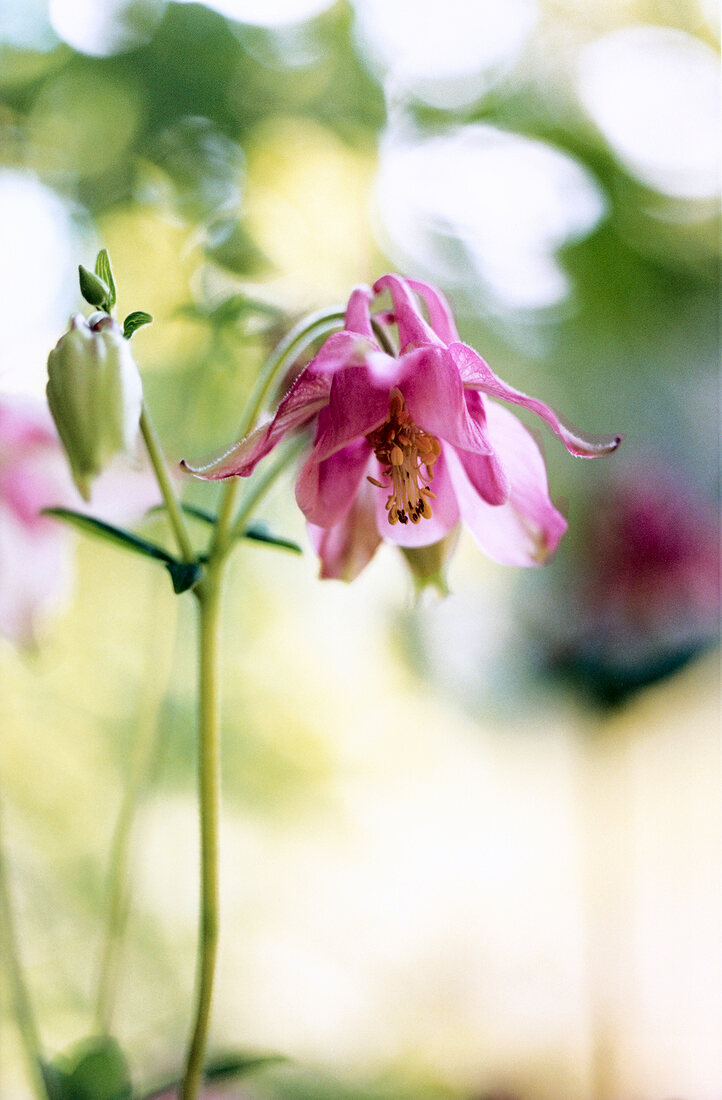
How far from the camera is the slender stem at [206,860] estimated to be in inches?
9.1

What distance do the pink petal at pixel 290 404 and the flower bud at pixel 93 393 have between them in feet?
0.07

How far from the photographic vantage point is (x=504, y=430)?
27 centimetres

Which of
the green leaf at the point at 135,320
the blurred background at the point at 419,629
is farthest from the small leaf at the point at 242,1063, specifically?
the blurred background at the point at 419,629

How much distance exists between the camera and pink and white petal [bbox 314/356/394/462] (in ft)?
0.75

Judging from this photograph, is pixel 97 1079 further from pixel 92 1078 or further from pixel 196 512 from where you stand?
pixel 196 512

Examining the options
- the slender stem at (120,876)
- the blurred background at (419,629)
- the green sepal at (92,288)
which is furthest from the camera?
the blurred background at (419,629)

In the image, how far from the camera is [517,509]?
0.28 meters

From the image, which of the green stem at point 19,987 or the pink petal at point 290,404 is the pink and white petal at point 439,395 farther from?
the green stem at point 19,987

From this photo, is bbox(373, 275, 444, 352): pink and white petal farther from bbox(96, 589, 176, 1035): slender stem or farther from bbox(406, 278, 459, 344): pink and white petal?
bbox(96, 589, 176, 1035): slender stem

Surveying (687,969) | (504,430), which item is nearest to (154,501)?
(504,430)

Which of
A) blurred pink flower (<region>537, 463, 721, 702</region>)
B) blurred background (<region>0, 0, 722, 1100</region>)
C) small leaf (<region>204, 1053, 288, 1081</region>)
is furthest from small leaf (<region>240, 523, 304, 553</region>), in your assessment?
blurred pink flower (<region>537, 463, 721, 702</region>)

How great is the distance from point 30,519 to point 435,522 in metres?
0.22

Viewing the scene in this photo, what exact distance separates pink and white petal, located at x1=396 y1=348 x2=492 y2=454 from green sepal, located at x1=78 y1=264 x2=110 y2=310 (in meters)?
0.08

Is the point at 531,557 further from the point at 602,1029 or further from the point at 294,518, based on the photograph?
the point at 602,1029
